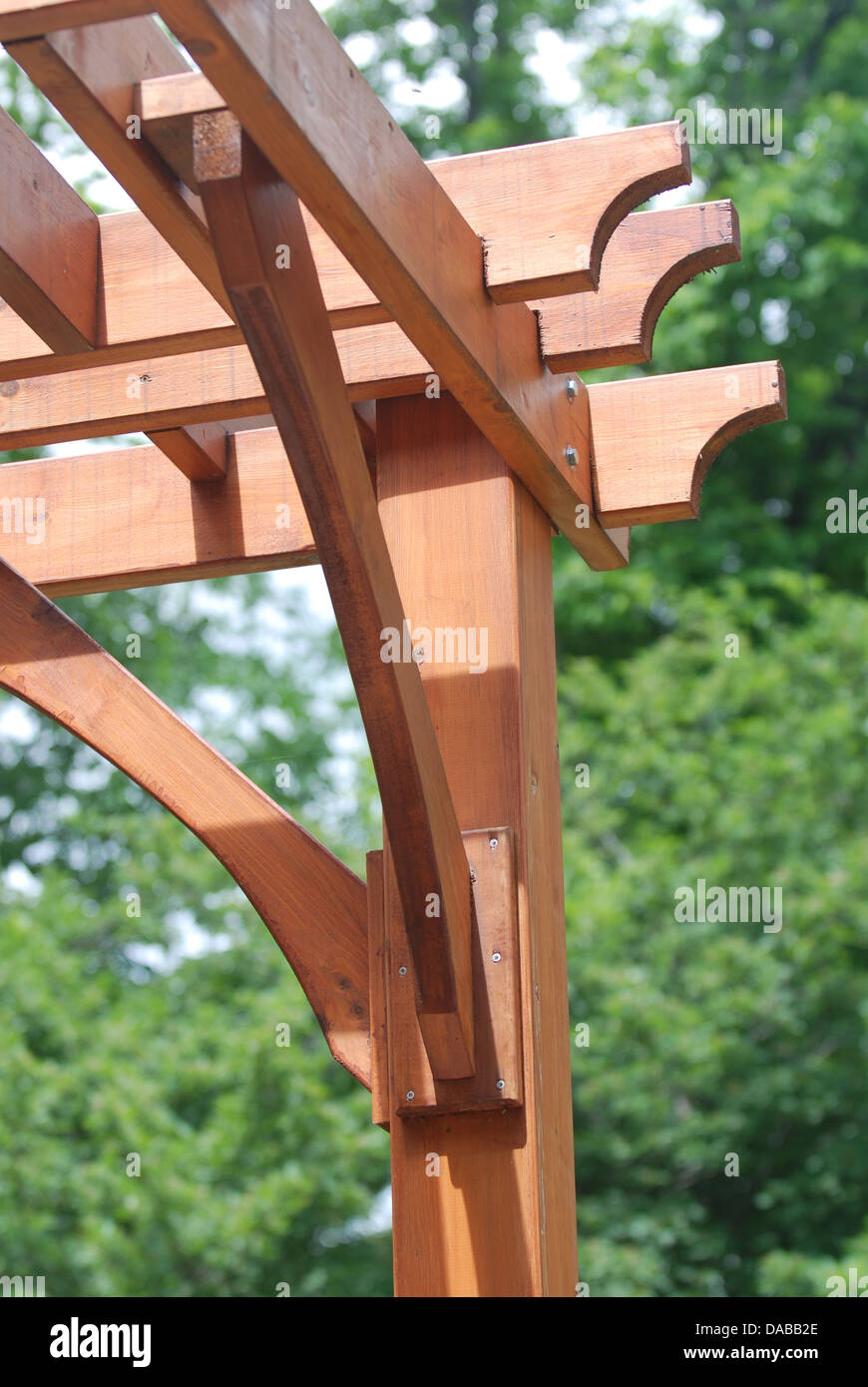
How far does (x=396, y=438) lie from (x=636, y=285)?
0.32 m

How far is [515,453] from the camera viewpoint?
1.94 meters

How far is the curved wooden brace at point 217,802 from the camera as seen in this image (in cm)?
195

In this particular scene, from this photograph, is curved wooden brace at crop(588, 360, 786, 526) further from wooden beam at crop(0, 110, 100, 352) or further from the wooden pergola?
wooden beam at crop(0, 110, 100, 352)

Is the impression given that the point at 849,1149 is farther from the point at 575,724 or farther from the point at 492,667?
the point at 492,667

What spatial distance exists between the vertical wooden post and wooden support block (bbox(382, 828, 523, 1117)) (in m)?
0.02

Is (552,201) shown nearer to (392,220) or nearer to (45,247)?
(392,220)

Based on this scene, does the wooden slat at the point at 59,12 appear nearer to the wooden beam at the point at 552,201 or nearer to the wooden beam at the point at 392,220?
the wooden beam at the point at 392,220

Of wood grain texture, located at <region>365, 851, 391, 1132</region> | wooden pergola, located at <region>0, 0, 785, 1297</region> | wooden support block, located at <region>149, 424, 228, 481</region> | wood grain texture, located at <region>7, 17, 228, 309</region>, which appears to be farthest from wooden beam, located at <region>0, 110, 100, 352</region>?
wood grain texture, located at <region>365, 851, 391, 1132</region>

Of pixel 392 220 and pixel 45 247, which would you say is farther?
pixel 45 247

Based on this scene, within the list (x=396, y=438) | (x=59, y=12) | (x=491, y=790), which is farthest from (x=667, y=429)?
(x=59, y=12)

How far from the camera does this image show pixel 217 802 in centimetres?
203

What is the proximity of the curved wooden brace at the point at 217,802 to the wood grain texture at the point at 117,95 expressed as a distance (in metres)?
0.64

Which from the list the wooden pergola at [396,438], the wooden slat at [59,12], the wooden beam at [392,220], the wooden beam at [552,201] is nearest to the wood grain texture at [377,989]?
the wooden pergola at [396,438]

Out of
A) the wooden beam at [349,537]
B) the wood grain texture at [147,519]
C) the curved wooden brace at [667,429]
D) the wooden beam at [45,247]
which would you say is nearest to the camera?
the wooden beam at [349,537]
